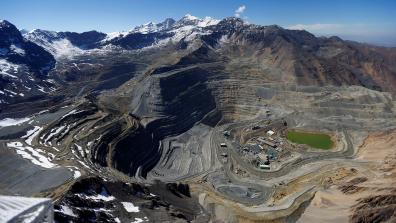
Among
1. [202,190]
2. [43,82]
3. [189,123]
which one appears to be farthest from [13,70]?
[202,190]

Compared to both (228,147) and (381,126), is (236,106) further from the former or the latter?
(381,126)

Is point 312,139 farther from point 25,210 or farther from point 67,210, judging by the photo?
point 25,210

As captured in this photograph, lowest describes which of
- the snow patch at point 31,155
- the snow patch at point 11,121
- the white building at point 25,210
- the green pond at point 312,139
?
the green pond at point 312,139

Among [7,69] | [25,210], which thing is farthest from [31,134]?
[7,69]

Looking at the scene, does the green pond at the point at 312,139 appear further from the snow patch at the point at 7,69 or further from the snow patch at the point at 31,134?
the snow patch at the point at 7,69

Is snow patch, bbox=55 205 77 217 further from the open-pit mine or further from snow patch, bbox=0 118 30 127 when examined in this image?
snow patch, bbox=0 118 30 127

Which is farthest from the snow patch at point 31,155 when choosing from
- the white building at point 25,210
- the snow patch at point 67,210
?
the white building at point 25,210

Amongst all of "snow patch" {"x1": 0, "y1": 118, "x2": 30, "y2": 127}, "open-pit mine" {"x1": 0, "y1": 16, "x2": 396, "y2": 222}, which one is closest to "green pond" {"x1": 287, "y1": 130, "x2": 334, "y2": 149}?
"open-pit mine" {"x1": 0, "y1": 16, "x2": 396, "y2": 222}
